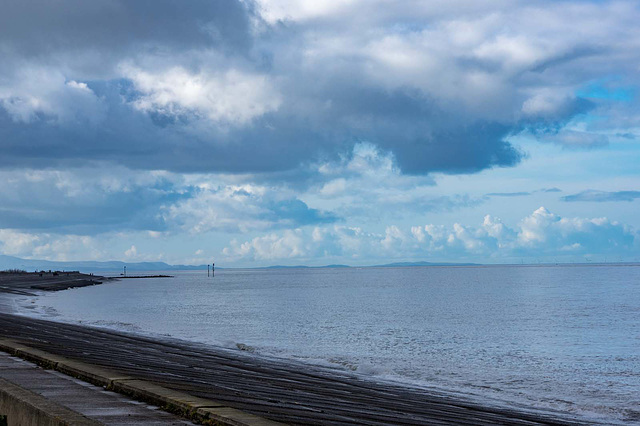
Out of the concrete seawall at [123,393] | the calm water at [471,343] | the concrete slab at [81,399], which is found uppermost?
the concrete seawall at [123,393]

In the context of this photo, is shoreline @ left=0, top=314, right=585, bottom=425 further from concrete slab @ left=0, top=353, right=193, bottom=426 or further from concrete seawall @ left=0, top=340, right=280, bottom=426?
concrete slab @ left=0, top=353, right=193, bottom=426

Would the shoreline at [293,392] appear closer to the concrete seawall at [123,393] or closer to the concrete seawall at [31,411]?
the concrete seawall at [123,393]

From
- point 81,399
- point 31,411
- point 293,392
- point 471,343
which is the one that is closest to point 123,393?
point 81,399

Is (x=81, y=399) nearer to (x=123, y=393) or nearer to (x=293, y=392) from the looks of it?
(x=123, y=393)

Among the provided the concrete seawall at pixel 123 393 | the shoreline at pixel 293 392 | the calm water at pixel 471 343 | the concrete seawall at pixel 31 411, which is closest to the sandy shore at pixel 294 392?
the shoreline at pixel 293 392

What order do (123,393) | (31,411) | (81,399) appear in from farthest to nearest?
1. (123,393)
2. (81,399)
3. (31,411)

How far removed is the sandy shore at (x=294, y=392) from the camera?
43.7 ft

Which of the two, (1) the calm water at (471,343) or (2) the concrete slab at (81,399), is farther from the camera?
(1) the calm water at (471,343)

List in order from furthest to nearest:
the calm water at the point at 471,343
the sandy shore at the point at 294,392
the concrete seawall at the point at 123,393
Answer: the calm water at the point at 471,343 → the sandy shore at the point at 294,392 → the concrete seawall at the point at 123,393

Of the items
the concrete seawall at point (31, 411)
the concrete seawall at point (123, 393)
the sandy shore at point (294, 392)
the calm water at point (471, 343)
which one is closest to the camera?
the concrete seawall at point (31, 411)

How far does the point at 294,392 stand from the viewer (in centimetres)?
1697

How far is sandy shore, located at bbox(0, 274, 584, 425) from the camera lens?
13.3 meters

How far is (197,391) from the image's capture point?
48.0 ft

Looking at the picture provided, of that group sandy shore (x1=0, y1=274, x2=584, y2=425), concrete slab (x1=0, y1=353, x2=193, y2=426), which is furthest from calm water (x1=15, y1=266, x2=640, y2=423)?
concrete slab (x1=0, y1=353, x2=193, y2=426)
